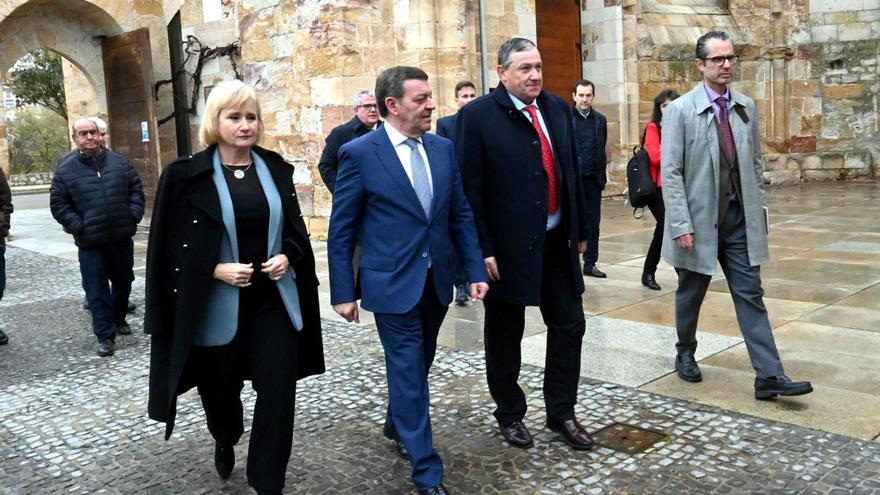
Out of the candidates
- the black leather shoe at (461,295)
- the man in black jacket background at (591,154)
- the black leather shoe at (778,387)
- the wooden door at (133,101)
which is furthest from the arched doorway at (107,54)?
the black leather shoe at (778,387)

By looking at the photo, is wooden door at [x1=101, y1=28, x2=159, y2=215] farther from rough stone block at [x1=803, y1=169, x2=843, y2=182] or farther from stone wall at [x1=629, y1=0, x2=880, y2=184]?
rough stone block at [x1=803, y1=169, x2=843, y2=182]

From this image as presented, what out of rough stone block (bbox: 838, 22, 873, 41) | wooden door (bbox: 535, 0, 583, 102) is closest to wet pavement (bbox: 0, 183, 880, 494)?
wooden door (bbox: 535, 0, 583, 102)

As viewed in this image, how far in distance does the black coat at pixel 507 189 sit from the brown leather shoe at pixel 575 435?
1.94 feet

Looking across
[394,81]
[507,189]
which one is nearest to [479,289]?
[507,189]

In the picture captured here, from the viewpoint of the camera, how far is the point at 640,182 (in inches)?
283

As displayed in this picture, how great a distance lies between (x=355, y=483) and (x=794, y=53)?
16295 millimetres

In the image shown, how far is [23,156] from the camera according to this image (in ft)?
153

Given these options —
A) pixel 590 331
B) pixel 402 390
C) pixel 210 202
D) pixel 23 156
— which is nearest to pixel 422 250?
pixel 402 390

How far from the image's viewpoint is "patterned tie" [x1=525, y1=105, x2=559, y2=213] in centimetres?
413

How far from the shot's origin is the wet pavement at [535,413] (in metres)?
3.81

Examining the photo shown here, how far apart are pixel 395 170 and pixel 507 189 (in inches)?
25.1

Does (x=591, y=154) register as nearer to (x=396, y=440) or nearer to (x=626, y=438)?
(x=626, y=438)

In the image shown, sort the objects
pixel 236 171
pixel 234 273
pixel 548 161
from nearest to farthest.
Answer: pixel 234 273 < pixel 236 171 < pixel 548 161

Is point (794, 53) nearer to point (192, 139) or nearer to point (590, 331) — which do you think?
point (192, 139)
